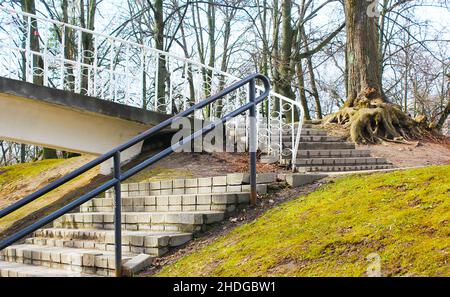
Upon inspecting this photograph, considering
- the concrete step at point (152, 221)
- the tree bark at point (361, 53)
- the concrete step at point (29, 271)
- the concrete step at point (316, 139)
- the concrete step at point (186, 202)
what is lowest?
the concrete step at point (29, 271)

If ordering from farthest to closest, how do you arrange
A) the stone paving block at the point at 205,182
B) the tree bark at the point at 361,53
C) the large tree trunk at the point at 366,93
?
1. the tree bark at the point at 361,53
2. the large tree trunk at the point at 366,93
3. the stone paving block at the point at 205,182

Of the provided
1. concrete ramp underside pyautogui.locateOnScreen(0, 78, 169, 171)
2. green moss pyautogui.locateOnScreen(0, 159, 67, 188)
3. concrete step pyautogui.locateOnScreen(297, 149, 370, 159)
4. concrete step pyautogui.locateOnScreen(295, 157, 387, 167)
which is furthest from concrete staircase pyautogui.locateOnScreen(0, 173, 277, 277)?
green moss pyautogui.locateOnScreen(0, 159, 67, 188)

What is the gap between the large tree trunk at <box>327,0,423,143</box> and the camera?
30.6 feet

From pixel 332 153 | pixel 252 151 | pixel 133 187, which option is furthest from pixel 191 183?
pixel 332 153

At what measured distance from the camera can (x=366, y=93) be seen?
32.3 ft

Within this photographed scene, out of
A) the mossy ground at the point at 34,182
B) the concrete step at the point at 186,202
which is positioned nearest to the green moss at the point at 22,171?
the mossy ground at the point at 34,182

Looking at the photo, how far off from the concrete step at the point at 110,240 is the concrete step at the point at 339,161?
9.64 feet

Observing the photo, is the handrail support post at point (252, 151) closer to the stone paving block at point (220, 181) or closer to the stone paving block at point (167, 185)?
the stone paving block at point (220, 181)

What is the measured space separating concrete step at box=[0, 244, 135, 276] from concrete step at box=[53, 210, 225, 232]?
526 millimetres

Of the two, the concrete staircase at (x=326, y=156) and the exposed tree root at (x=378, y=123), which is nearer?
the concrete staircase at (x=326, y=156)

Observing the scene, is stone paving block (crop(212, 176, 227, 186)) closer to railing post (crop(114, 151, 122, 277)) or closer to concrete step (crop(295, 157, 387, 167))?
railing post (crop(114, 151, 122, 277))

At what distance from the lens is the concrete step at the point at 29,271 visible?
434 cm
